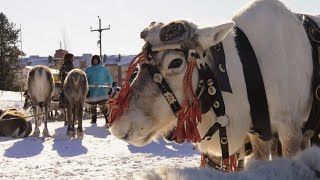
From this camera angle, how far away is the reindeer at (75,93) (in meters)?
12.4

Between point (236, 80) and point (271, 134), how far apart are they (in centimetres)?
44

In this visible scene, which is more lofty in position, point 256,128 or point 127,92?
point 127,92

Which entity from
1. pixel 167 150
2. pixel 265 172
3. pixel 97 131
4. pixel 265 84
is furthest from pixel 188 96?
pixel 97 131

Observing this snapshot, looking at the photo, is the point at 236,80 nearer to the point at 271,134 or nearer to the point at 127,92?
the point at 271,134

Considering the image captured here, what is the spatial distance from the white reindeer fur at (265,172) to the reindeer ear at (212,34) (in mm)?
1332

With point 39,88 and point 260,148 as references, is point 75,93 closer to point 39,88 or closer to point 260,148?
point 39,88

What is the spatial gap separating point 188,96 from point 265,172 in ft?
4.53

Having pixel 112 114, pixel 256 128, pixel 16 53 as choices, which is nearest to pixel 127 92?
pixel 112 114

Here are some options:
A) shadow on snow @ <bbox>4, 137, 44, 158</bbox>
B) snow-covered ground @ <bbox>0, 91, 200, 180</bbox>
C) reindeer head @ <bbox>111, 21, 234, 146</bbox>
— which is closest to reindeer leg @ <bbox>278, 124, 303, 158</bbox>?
reindeer head @ <bbox>111, 21, 234, 146</bbox>

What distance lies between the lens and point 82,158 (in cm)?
880

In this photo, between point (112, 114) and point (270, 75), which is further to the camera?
point (270, 75)

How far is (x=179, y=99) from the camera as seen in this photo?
2.99 metres

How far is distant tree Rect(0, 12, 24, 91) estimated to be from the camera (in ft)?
148

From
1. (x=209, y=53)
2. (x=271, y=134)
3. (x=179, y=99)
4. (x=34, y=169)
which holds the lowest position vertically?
(x=34, y=169)
